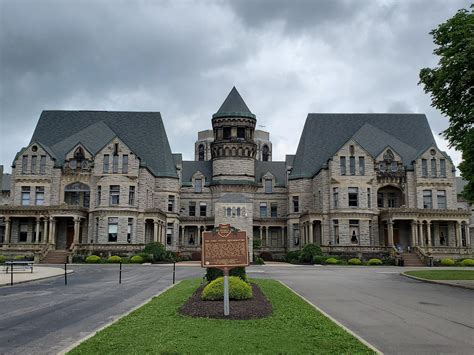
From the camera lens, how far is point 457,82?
86.4 ft

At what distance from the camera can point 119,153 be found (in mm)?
59688

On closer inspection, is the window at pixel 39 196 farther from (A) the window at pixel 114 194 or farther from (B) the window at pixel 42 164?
(A) the window at pixel 114 194

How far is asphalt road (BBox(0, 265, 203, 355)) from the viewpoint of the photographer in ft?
38.0

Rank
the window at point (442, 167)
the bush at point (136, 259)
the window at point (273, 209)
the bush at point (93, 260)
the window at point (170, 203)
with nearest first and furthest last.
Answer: the bush at point (93, 260) → the bush at point (136, 259) → the window at point (442, 167) → the window at point (170, 203) → the window at point (273, 209)

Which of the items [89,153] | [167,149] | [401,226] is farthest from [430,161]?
[89,153]

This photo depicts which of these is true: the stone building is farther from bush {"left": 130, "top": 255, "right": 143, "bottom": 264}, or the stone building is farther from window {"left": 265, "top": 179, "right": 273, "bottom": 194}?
bush {"left": 130, "top": 255, "right": 143, "bottom": 264}

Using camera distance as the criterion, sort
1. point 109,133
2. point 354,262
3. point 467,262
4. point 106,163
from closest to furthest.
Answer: point 467,262 → point 354,262 → point 106,163 → point 109,133

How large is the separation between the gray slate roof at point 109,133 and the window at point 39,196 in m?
5.27

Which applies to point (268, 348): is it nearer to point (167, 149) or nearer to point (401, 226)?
point (401, 226)

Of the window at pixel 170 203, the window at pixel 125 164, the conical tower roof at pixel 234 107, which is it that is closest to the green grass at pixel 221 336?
the window at pixel 125 164

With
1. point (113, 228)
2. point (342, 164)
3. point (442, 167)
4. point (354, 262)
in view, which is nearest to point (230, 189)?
point (342, 164)

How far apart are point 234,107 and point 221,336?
195 ft

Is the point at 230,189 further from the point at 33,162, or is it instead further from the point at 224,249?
the point at 224,249

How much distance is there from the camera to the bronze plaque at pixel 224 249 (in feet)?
48.9
